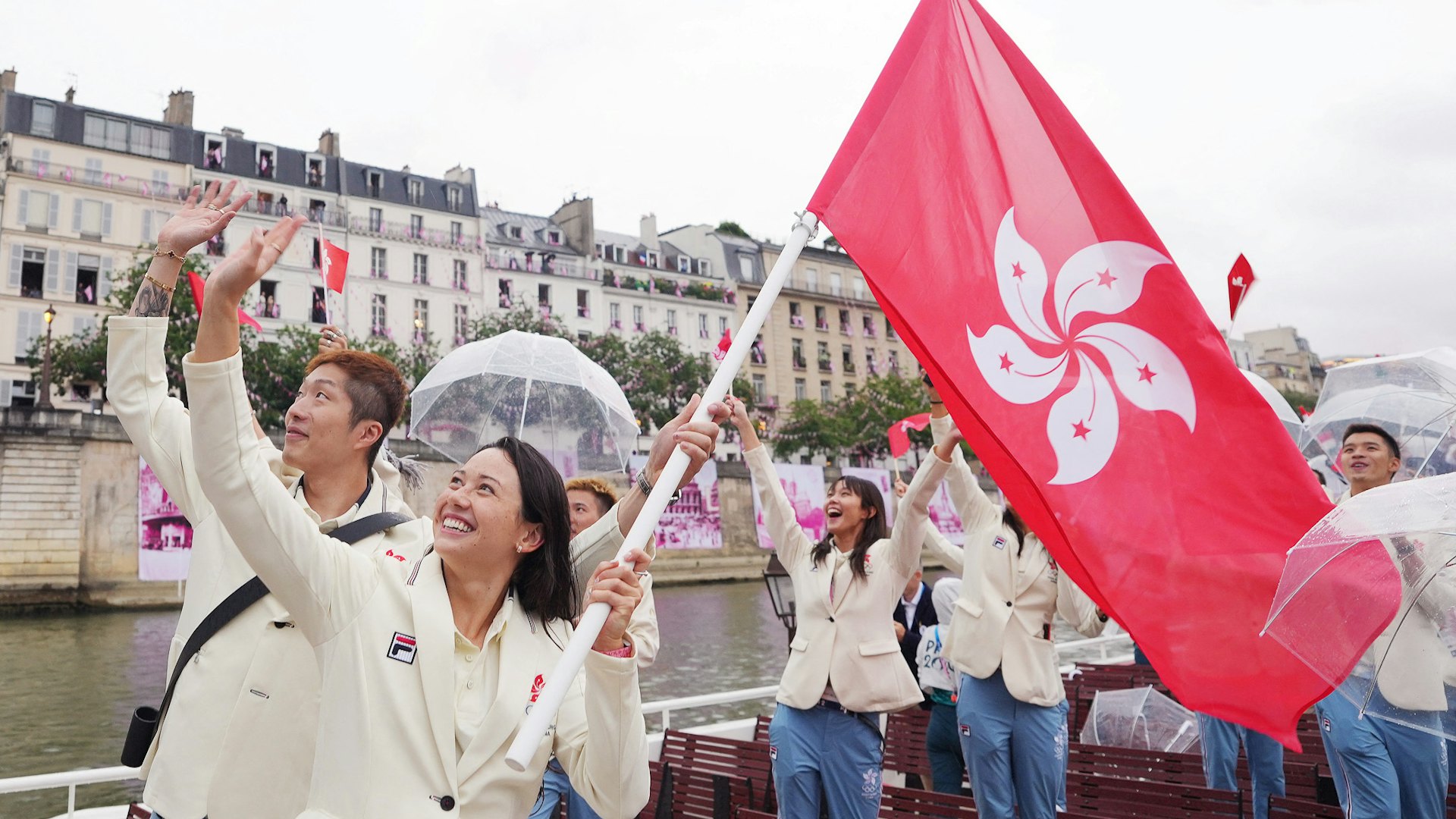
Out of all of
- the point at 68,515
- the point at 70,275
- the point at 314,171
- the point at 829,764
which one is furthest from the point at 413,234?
the point at 829,764

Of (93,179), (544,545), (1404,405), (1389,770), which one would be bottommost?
(1389,770)

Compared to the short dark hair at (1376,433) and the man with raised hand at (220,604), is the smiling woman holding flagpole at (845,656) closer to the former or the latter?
the man with raised hand at (220,604)

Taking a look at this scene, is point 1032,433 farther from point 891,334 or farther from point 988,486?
point 891,334

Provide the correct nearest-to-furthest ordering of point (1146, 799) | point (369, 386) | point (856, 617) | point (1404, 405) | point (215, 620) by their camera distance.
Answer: point (215, 620) < point (369, 386) < point (1146, 799) < point (856, 617) < point (1404, 405)

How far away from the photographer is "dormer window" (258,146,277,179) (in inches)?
1825

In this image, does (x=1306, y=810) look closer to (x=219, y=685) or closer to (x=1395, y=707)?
(x=1395, y=707)

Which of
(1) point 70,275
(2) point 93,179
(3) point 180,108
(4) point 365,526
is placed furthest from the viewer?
(3) point 180,108

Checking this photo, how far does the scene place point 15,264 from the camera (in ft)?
132

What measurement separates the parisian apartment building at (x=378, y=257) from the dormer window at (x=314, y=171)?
63mm

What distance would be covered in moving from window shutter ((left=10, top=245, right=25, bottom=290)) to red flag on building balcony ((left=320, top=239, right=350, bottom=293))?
138ft

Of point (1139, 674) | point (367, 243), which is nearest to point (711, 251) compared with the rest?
point (367, 243)

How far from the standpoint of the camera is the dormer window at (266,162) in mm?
46344

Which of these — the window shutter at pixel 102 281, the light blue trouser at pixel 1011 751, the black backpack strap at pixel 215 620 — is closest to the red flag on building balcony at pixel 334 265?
the black backpack strap at pixel 215 620

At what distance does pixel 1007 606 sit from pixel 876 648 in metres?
1.03
